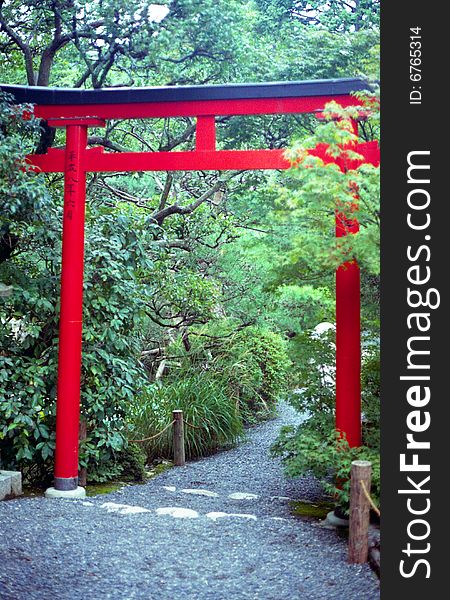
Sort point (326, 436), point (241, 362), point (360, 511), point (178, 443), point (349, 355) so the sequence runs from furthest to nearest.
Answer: point (241, 362) < point (178, 443) < point (326, 436) < point (349, 355) < point (360, 511)

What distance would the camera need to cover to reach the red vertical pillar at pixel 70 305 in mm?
5531

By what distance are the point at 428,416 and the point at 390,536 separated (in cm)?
54

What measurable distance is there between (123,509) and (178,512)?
373mm

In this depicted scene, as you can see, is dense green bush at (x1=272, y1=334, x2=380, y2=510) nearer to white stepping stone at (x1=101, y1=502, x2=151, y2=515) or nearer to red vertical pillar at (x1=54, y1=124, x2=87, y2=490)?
white stepping stone at (x1=101, y1=502, x2=151, y2=515)

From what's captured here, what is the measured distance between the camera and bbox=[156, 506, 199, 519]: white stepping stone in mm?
5164

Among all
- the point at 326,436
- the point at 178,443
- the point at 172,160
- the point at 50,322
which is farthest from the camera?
the point at 178,443

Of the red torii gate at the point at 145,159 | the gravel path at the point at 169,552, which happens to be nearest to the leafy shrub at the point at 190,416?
the gravel path at the point at 169,552

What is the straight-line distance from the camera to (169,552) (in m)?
4.33

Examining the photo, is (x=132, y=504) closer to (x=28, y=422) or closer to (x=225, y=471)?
(x=28, y=422)

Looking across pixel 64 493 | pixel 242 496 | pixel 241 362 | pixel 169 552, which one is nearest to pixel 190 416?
pixel 241 362

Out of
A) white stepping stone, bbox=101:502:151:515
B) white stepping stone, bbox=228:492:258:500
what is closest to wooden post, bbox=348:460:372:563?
white stepping stone, bbox=101:502:151:515

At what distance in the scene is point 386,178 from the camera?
3488mm

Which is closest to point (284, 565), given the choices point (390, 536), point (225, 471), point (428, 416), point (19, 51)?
point (390, 536)

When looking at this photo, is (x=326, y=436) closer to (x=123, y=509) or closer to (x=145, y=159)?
(x=123, y=509)
